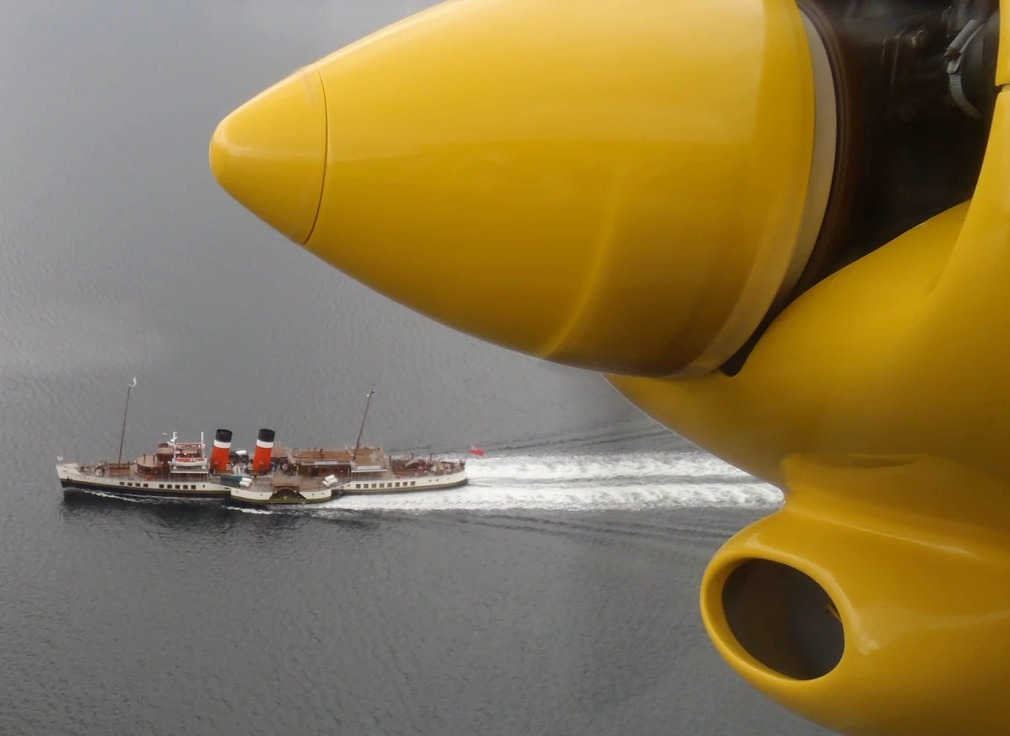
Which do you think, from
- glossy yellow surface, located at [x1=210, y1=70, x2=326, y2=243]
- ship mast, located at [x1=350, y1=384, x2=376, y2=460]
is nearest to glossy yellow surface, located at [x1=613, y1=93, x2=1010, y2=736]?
glossy yellow surface, located at [x1=210, y1=70, x2=326, y2=243]

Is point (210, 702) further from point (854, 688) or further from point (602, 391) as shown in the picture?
point (854, 688)

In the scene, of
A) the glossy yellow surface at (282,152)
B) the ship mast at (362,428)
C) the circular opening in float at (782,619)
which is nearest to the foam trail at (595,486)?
the ship mast at (362,428)

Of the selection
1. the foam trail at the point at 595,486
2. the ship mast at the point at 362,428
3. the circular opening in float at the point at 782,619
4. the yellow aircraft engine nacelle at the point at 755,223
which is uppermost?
the ship mast at the point at 362,428

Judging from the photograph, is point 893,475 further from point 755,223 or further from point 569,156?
point 569,156

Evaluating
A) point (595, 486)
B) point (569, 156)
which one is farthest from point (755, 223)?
point (595, 486)

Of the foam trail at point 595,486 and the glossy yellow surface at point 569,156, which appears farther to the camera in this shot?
the foam trail at point 595,486

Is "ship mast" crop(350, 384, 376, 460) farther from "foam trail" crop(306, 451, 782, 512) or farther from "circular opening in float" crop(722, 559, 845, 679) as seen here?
"circular opening in float" crop(722, 559, 845, 679)

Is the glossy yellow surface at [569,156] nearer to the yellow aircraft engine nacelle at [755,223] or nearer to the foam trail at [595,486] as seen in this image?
the yellow aircraft engine nacelle at [755,223]
